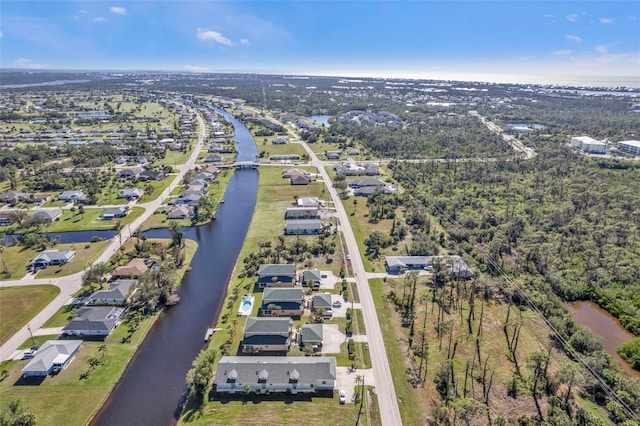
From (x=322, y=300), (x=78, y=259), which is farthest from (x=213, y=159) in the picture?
(x=322, y=300)

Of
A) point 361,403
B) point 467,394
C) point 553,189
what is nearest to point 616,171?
point 553,189

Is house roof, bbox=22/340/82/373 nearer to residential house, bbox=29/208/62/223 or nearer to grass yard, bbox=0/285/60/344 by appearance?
grass yard, bbox=0/285/60/344

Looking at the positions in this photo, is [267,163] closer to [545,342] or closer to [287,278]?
[287,278]

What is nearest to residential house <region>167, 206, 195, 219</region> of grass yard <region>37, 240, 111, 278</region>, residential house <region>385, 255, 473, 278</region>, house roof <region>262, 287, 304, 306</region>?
grass yard <region>37, 240, 111, 278</region>

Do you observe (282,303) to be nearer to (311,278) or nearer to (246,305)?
(246,305)

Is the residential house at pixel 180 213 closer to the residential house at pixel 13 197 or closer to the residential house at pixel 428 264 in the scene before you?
the residential house at pixel 13 197

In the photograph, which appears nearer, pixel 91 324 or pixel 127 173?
pixel 91 324
